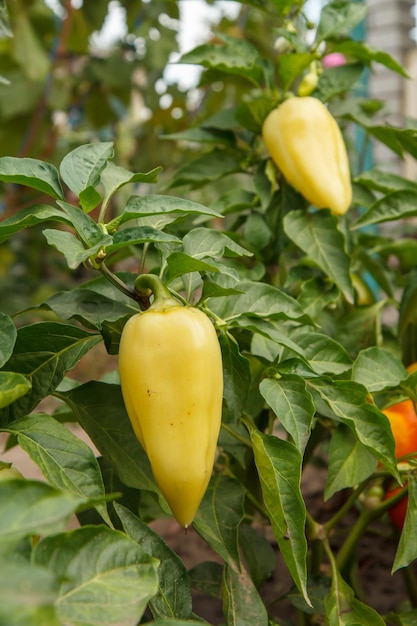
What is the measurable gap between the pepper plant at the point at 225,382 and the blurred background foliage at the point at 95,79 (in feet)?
3.49

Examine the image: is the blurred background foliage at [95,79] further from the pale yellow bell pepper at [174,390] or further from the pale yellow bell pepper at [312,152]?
the pale yellow bell pepper at [174,390]

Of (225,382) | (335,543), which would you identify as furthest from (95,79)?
(225,382)

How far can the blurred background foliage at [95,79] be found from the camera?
6.81ft

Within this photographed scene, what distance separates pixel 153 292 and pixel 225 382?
0.12 metres

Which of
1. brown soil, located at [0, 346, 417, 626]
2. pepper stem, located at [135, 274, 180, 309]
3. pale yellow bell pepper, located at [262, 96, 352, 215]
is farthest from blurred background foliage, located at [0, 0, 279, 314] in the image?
pepper stem, located at [135, 274, 180, 309]

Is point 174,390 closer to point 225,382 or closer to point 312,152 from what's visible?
Answer: point 225,382

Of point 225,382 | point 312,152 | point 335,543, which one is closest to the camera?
point 225,382

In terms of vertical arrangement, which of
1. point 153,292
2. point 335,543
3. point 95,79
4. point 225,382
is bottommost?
point 335,543

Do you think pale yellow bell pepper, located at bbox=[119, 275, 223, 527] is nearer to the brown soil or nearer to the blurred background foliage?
the brown soil

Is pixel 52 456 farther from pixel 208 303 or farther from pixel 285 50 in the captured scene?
pixel 285 50

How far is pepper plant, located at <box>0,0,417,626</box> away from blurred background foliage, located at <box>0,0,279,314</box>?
3.49ft

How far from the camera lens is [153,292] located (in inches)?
23.7

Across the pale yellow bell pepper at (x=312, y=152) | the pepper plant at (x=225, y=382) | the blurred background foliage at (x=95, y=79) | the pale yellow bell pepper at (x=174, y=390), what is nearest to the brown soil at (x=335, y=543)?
the pepper plant at (x=225, y=382)

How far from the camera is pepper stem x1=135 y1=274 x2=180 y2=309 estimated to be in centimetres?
58
